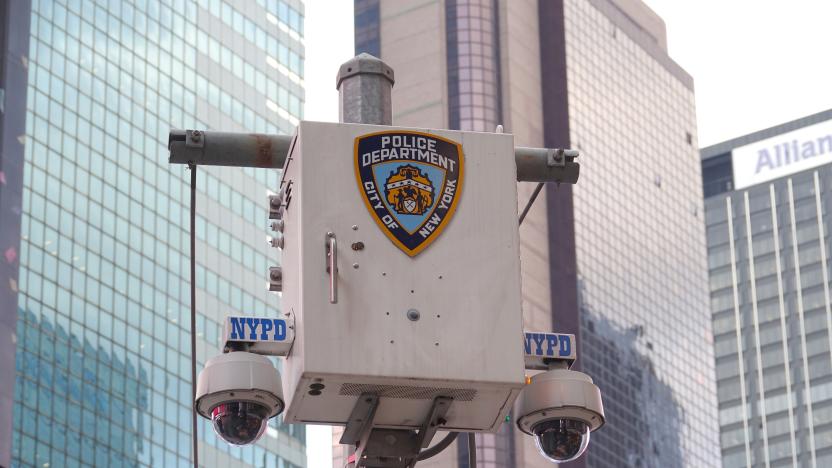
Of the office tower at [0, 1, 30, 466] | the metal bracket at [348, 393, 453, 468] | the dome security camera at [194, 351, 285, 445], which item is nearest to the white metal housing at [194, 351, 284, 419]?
the dome security camera at [194, 351, 285, 445]

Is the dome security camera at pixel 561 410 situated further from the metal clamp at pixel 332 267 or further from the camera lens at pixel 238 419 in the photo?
the camera lens at pixel 238 419

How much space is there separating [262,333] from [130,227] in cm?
13548

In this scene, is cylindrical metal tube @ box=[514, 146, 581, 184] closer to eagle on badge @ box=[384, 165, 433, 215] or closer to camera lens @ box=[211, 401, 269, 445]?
eagle on badge @ box=[384, 165, 433, 215]

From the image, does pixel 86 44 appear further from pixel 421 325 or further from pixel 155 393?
pixel 421 325

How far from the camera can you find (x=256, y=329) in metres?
8.34

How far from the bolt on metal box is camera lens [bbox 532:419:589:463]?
0.89ft

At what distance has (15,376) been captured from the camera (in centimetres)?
12094

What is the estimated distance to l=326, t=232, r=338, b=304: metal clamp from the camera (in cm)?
807

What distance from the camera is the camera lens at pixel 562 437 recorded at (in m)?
8.64

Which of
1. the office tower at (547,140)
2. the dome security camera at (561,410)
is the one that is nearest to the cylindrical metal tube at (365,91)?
the dome security camera at (561,410)

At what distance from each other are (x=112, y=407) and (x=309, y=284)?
125m

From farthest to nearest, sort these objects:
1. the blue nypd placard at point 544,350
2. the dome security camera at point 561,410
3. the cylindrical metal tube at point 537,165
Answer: the cylindrical metal tube at point 537,165, the blue nypd placard at point 544,350, the dome security camera at point 561,410

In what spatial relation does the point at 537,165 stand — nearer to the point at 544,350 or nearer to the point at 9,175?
the point at 544,350

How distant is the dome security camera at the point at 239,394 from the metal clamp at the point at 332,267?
1.50ft
